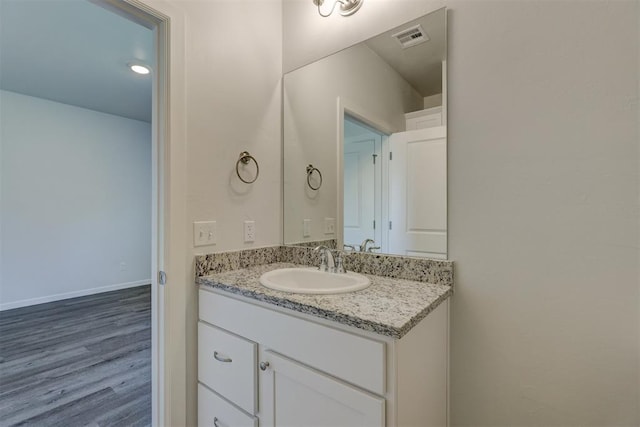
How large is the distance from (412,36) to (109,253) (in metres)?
4.52

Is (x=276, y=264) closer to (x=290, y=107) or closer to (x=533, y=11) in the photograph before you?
(x=290, y=107)

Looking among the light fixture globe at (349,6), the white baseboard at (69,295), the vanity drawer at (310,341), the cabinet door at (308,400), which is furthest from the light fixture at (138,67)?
the white baseboard at (69,295)

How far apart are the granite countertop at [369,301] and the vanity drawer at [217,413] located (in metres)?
0.46

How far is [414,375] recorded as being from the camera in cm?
86

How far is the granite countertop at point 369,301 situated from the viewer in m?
0.79

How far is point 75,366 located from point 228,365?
5.68 feet

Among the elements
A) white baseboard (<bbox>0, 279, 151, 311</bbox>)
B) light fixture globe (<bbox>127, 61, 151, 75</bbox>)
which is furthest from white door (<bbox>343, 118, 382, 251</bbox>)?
white baseboard (<bbox>0, 279, 151, 311</bbox>)

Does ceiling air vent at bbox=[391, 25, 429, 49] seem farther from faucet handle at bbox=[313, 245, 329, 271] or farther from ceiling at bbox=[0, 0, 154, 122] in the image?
ceiling at bbox=[0, 0, 154, 122]

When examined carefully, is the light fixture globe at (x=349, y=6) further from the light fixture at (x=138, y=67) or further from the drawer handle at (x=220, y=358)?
the light fixture at (x=138, y=67)

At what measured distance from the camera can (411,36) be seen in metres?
1.26

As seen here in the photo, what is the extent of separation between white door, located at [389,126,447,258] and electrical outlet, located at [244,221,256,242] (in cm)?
71

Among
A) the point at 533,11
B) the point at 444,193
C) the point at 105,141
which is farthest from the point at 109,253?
the point at 533,11

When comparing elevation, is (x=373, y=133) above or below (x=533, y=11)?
below

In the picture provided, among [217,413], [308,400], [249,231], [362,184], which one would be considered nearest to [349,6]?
[362,184]
